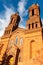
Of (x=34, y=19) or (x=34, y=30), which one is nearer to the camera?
(x=34, y=30)

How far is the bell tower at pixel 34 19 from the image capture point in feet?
86.9

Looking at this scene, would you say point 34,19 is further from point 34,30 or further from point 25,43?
point 25,43

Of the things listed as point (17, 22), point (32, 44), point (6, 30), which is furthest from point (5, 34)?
point (32, 44)

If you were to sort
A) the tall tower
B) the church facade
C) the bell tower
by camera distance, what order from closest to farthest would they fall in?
1. the church facade
2. the tall tower
3. the bell tower

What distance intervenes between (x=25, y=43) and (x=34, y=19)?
21.1 ft

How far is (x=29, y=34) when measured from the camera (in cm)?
2525

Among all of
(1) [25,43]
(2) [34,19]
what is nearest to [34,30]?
(1) [25,43]

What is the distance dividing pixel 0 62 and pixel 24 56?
235 inches

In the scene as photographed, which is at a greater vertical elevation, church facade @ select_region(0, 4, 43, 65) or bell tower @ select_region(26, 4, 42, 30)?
bell tower @ select_region(26, 4, 42, 30)

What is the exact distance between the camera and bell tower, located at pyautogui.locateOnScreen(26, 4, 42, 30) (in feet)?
86.9

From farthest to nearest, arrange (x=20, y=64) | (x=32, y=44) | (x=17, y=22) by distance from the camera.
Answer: (x=17, y=22)
(x=32, y=44)
(x=20, y=64)

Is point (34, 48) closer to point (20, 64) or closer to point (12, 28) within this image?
point (20, 64)

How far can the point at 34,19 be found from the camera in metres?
27.6

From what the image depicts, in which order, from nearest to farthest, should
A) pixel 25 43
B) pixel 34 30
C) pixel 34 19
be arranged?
pixel 25 43 < pixel 34 30 < pixel 34 19
